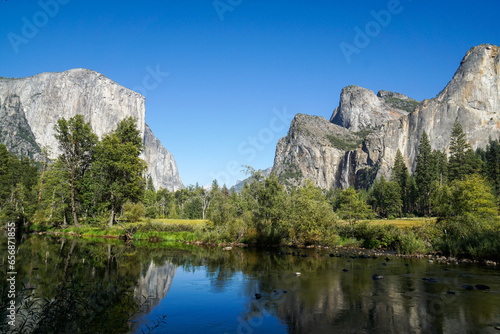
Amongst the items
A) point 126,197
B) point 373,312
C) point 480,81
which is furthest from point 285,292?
point 480,81

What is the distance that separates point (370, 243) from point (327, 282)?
2046cm

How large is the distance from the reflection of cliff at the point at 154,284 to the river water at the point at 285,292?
5cm

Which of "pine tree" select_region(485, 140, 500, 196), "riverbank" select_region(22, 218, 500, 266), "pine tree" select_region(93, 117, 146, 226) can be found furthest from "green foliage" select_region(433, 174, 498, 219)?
"pine tree" select_region(485, 140, 500, 196)

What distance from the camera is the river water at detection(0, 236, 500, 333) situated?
34.8 ft

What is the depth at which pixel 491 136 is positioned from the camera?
16162 centimetres

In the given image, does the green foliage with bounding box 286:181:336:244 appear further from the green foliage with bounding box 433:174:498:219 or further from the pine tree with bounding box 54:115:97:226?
the pine tree with bounding box 54:115:97:226

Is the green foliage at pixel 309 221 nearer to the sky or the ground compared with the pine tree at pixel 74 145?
nearer to the ground

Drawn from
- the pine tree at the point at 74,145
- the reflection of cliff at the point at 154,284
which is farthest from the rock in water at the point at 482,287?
the pine tree at the point at 74,145

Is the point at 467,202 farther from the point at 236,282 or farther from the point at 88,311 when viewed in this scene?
the point at 88,311

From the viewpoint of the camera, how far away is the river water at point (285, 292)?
1060 cm

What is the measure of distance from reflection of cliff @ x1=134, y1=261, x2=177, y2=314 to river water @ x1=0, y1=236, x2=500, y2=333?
0.18 ft

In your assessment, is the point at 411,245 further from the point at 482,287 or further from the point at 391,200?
the point at 391,200

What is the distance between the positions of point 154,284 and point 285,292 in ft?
25.0

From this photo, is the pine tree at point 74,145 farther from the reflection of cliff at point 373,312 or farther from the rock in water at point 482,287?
the rock in water at point 482,287
